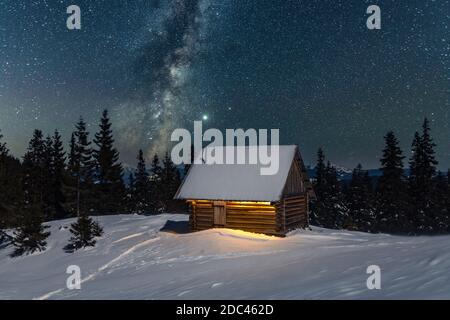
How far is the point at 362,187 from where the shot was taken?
54500 millimetres

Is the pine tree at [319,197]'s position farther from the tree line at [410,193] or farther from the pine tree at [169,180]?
the pine tree at [169,180]

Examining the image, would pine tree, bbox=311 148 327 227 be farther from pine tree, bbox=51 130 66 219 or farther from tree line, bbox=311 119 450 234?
pine tree, bbox=51 130 66 219

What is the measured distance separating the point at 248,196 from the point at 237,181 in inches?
70.6

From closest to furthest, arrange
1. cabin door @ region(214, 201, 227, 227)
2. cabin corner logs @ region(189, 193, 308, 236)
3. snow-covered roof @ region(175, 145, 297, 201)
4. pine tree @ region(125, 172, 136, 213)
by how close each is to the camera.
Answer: cabin corner logs @ region(189, 193, 308, 236) → snow-covered roof @ region(175, 145, 297, 201) → cabin door @ region(214, 201, 227, 227) → pine tree @ region(125, 172, 136, 213)

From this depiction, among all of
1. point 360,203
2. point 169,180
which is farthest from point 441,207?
point 169,180

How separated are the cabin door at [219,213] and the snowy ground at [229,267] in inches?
47.6

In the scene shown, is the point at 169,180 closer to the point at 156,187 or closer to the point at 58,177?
the point at 156,187

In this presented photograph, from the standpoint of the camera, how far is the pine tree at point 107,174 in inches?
2010

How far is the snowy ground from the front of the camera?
9.55m

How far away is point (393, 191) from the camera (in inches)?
1708

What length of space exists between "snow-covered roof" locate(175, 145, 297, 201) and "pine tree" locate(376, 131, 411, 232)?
943 inches

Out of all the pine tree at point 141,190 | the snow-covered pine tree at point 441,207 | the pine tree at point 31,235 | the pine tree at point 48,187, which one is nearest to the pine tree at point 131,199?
the pine tree at point 141,190

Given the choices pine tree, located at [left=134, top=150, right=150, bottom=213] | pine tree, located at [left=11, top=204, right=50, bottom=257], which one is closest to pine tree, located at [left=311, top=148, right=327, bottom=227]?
pine tree, located at [left=134, top=150, right=150, bottom=213]
